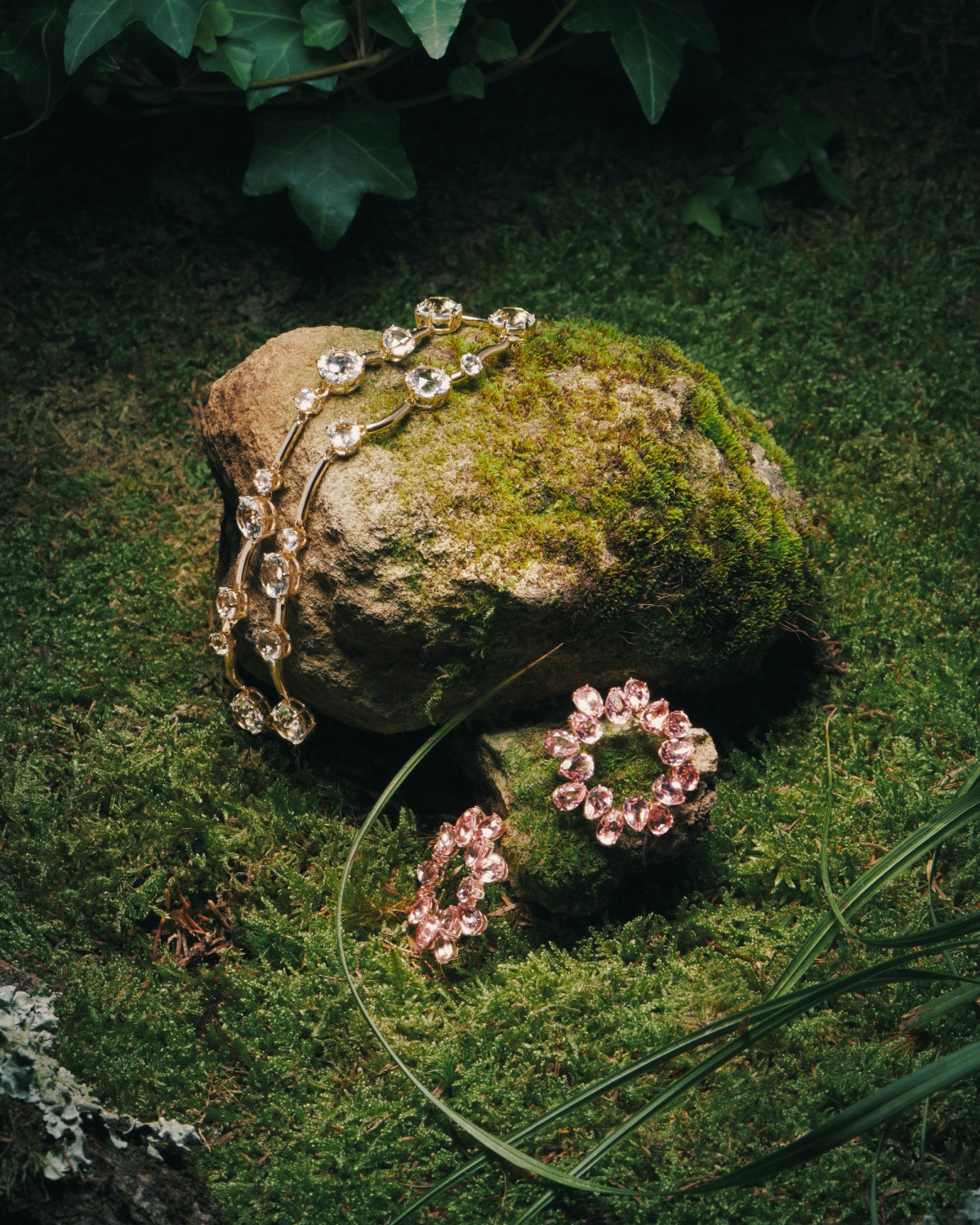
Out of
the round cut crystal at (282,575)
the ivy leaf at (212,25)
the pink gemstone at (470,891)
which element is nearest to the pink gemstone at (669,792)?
the pink gemstone at (470,891)

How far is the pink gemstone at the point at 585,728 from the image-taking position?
245cm

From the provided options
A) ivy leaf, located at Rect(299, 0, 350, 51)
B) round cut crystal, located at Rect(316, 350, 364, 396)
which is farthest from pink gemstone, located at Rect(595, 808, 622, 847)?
ivy leaf, located at Rect(299, 0, 350, 51)

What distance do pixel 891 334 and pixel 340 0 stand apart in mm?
2263

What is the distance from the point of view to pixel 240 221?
3.73m

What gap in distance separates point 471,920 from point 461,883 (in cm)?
11

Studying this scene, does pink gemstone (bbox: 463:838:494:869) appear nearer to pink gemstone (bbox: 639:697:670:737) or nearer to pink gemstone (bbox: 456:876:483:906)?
pink gemstone (bbox: 456:876:483:906)

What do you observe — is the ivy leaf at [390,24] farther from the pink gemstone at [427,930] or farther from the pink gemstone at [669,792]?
the pink gemstone at [427,930]

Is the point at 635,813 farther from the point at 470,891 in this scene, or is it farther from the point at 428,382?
the point at 428,382

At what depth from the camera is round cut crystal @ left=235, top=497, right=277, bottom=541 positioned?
257 centimetres

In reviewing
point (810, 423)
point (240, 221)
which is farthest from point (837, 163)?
point (240, 221)

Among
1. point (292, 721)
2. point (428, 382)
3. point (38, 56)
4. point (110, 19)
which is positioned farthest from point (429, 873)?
point (38, 56)

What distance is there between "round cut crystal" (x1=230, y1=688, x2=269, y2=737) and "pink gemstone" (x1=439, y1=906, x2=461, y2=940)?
0.73 metres

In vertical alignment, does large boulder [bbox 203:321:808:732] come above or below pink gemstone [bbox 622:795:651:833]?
above

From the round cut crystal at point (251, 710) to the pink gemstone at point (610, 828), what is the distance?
99 centimetres
